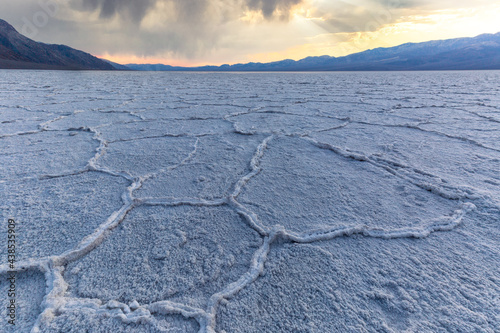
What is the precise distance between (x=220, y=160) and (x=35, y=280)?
1.04 metres

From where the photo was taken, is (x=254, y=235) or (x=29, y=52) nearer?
(x=254, y=235)

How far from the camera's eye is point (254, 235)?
906 mm

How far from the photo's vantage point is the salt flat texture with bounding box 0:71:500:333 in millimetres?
617

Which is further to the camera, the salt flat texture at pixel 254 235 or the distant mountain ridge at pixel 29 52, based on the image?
the distant mountain ridge at pixel 29 52

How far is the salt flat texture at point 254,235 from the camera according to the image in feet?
2.02

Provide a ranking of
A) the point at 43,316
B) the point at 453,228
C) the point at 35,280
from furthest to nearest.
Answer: the point at 453,228 → the point at 35,280 → the point at 43,316

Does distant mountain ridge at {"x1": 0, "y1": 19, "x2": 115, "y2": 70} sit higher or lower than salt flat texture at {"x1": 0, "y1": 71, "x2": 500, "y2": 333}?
higher

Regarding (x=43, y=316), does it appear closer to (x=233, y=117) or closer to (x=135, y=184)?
(x=135, y=184)

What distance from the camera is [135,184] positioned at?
1.25 meters

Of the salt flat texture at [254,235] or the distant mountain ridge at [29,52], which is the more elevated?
the distant mountain ridge at [29,52]

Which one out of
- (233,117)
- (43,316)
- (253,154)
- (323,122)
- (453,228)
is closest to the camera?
(43,316)

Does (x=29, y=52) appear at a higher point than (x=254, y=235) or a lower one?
higher

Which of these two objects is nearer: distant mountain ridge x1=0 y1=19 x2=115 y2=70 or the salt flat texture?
the salt flat texture

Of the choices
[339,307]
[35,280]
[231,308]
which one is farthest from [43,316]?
[339,307]
